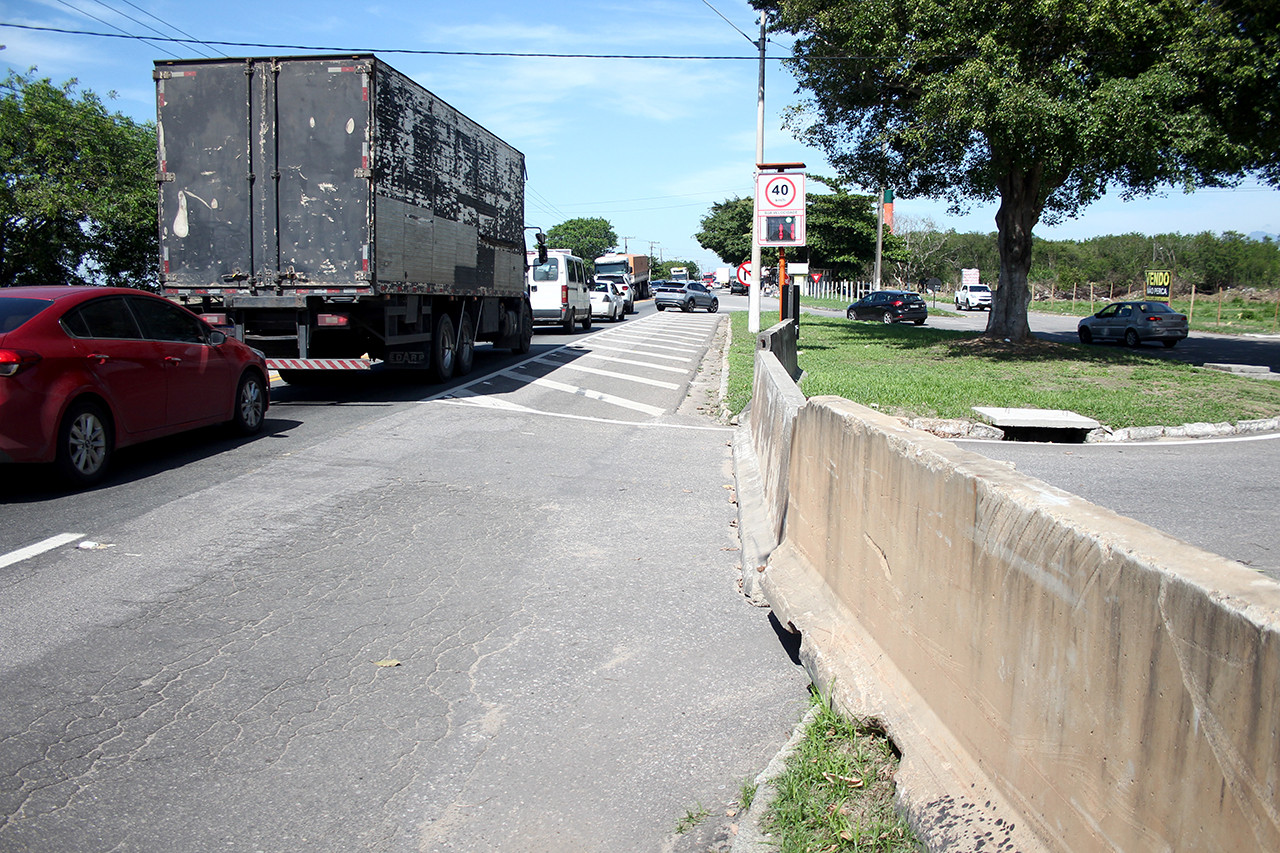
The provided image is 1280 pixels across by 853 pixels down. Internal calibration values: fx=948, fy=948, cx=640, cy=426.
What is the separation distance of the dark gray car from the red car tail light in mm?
46417

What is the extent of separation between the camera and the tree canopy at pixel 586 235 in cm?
15638

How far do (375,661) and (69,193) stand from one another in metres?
25.5

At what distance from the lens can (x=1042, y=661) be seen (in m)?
2.50

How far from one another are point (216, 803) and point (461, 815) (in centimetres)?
87

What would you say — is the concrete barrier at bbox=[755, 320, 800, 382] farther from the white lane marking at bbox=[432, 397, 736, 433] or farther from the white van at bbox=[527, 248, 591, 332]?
the white van at bbox=[527, 248, 591, 332]

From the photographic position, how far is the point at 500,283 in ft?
61.1

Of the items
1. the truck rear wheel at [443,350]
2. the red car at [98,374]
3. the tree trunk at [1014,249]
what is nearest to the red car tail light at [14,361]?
the red car at [98,374]

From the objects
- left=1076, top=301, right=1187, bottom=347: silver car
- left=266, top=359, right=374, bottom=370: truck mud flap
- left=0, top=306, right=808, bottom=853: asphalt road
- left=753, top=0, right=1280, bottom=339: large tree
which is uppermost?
left=753, top=0, right=1280, bottom=339: large tree

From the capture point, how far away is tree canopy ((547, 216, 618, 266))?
156 meters

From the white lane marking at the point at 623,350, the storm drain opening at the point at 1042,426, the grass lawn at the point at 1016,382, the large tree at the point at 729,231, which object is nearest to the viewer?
the storm drain opening at the point at 1042,426

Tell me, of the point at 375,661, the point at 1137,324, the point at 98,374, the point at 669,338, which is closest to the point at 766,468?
the point at 375,661

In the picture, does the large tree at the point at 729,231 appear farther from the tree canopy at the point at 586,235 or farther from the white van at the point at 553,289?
the white van at the point at 553,289

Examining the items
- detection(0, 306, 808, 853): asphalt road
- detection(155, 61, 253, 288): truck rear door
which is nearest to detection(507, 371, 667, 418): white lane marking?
detection(0, 306, 808, 853): asphalt road

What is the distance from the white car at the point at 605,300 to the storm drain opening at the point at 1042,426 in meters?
26.4
